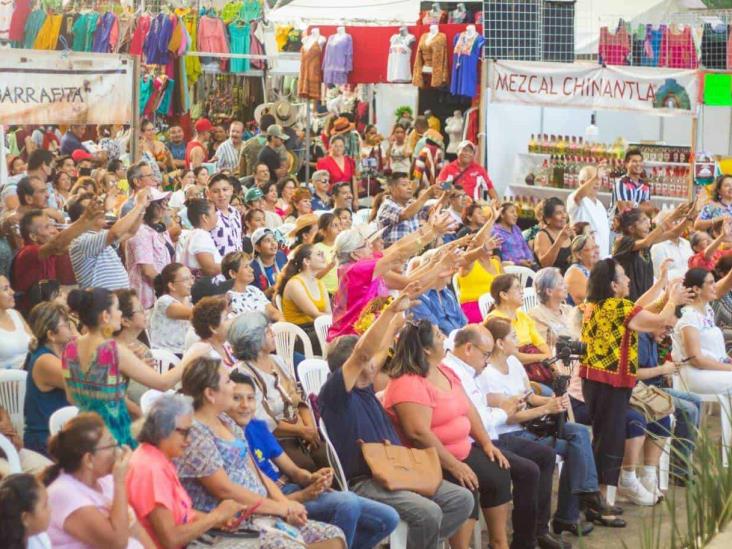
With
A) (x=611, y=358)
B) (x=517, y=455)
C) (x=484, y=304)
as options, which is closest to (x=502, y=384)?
(x=517, y=455)

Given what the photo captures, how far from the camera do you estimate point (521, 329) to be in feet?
25.0

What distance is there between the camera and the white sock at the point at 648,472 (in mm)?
7617

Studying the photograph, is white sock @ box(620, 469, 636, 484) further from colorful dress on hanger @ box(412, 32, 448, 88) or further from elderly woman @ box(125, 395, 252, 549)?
colorful dress on hanger @ box(412, 32, 448, 88)

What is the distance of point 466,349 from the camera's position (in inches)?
260

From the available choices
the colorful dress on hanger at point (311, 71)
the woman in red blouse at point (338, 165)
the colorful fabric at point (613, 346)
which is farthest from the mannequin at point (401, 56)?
the colorful fabric at point (613, 346)

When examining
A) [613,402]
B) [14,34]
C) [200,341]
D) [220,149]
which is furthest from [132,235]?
[14,34]

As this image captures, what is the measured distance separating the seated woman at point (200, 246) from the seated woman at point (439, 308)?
1339mm

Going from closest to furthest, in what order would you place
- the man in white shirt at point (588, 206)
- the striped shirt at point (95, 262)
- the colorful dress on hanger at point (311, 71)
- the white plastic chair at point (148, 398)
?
the white plastic chair at point (148, 398) < the striped shirt at point (95, 262) < the man in white shirt at point (588, 206) < the colorful dress on hanger at point (311, 71)

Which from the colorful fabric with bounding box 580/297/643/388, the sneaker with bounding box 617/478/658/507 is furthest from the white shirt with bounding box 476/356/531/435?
the sneaker with bounding box 617/478/658/507

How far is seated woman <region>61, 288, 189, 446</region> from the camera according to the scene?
18.0 feet

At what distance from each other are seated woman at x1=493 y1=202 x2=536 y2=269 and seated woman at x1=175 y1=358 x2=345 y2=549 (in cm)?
503

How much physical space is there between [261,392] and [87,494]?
1.46 m

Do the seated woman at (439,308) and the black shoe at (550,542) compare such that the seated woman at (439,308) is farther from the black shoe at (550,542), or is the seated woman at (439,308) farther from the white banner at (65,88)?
the white banner at (65,88)

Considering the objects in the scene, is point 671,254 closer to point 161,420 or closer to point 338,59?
point 338,59
